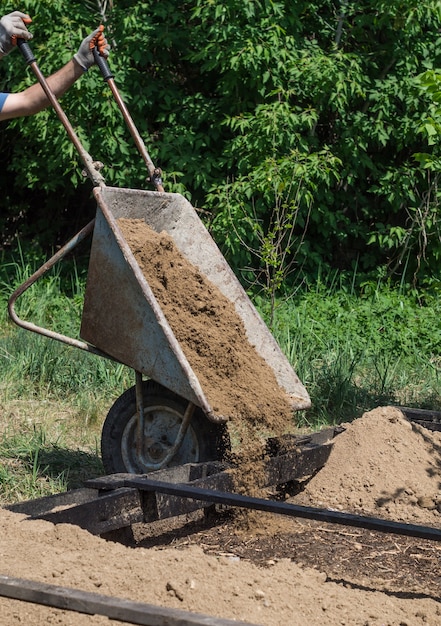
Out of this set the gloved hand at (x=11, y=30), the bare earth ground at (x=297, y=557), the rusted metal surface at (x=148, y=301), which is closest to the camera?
the bare earth ground at (x=297, y=557)

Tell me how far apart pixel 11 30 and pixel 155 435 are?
2238 millimetres

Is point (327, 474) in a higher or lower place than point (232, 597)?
lower

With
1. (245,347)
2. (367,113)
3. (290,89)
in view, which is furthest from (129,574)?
(367,113)

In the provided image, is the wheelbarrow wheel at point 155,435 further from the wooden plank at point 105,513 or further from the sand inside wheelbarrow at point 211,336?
the wooden plank at point 105,513

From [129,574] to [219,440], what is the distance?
64.8 inches

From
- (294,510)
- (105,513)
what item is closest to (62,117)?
(105,513)

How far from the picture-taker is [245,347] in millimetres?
4977

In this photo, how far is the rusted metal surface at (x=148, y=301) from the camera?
446cm

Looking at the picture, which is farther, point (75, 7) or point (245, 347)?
point (75, 7)

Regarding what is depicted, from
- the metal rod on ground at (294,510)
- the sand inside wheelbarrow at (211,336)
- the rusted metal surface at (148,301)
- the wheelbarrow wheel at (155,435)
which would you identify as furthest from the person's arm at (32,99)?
the metal rod on ground at (294,510)

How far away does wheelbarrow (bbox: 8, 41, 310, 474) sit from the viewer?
4508 mm

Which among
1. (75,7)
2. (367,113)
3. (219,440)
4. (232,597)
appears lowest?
(367,113)

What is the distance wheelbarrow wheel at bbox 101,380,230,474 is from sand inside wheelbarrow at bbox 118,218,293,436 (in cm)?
20

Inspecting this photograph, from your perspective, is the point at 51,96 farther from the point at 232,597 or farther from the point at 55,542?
the point at 232,597
